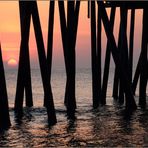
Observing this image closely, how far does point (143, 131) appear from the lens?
12266 millimetres

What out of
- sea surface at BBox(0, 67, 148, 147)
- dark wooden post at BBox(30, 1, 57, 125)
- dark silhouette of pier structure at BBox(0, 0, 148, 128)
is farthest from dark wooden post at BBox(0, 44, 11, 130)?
dark wooden post at BBox(30, 1, 57, 125)

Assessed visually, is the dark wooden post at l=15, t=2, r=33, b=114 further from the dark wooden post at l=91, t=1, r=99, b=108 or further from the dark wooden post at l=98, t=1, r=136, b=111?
the dark wooden post at l=98, t=1, r=136, b=111

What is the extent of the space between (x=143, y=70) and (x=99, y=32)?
2.32 metres

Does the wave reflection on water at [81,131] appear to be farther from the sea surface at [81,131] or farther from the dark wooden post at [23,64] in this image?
the dark wooden post at [23,64]

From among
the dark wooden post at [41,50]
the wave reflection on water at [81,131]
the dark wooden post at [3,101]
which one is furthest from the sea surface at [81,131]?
the dark wooden post at [41,50]

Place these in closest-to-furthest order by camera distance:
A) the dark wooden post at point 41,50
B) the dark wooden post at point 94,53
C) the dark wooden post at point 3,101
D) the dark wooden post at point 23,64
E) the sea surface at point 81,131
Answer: the sea surface at point 81,131 < the dark wooden post at point 3,101 < the dark wooden post at point 41,50 < the dark wooden post at point 23,64 < the dark wooden post at point 94,53

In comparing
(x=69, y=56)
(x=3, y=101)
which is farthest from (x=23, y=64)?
(x=3, y=101)

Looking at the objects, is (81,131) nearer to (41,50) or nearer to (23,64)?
(41,50)

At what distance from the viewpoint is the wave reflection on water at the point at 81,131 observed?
35.6ft

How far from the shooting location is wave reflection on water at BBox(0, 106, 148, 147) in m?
10.8

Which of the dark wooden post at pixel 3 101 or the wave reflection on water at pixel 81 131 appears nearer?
the wave reflection on water at pixel 81 131

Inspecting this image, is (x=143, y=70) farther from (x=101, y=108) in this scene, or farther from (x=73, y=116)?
(x=73, y=116)

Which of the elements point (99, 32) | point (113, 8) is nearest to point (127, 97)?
point (99, 32)

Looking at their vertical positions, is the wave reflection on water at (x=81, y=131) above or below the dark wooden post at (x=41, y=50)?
below
